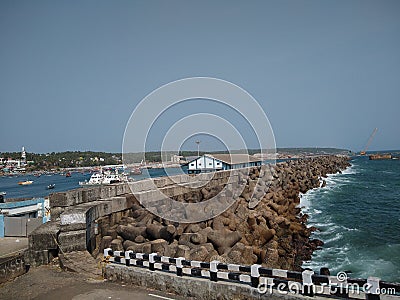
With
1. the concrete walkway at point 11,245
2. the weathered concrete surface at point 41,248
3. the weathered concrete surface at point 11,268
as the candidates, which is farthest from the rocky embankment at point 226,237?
the weathered concrete surface at point 11,268

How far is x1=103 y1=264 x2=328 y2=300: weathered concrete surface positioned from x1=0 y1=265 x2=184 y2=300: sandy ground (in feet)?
0.63

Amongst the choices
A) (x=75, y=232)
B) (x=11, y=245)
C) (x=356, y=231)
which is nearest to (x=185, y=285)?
(x=75, y=232)

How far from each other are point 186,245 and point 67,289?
17.4 ft

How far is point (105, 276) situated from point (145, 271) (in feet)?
4.16

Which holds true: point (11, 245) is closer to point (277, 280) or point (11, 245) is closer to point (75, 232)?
point (75, 232)

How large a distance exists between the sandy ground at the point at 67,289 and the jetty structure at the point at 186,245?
0.32m

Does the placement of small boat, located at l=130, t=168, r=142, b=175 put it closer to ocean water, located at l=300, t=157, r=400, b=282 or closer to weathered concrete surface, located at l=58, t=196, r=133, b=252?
ocean water, located at l=300, t=157, r=400, b=282

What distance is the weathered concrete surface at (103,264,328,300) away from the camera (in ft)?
22.4

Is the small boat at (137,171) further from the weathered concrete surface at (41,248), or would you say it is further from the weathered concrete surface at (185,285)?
the weathered concrete surface at (185,285)

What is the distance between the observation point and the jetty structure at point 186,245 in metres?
6.78

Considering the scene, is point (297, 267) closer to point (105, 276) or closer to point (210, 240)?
point (210, 240)

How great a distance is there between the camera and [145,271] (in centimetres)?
820

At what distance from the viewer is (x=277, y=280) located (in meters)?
6.65

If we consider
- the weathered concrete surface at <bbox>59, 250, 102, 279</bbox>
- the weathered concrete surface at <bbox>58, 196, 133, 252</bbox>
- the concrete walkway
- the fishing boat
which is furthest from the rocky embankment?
the fishing boat
